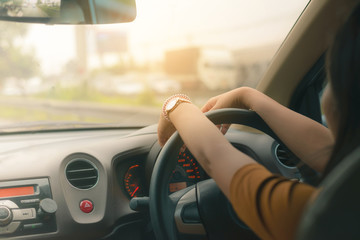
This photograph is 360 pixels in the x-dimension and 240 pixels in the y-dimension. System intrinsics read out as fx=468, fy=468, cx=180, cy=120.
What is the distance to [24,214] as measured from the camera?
2244 millimetres

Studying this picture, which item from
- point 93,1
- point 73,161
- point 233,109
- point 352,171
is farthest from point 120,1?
point 352,171

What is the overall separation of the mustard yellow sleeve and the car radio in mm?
1301

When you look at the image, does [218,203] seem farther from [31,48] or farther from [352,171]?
[31,48]

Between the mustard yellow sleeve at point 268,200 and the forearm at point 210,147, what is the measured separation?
0.04 metres

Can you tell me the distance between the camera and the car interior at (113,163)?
2.15 metres

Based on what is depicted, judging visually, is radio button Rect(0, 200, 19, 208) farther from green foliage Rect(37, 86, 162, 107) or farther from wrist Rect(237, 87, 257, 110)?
green foliage Rect(37, 86, 162, 107)

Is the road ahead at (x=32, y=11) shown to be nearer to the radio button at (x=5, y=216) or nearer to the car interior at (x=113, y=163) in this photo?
the car interior at (x=113, y=163)

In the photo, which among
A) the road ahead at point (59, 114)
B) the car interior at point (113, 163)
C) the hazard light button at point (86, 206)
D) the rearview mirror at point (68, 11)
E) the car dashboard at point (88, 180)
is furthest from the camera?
the road ahead at point (59, 114)

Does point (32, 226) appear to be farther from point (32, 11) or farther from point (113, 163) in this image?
point (32, 11)

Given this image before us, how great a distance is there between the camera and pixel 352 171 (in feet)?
3.39

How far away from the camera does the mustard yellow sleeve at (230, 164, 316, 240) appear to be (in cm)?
116

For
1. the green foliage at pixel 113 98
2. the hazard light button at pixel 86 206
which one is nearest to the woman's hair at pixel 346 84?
the hazard light button at pixel 86 206

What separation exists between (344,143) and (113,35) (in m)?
16.2

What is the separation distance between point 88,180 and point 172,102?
97 centimetres
